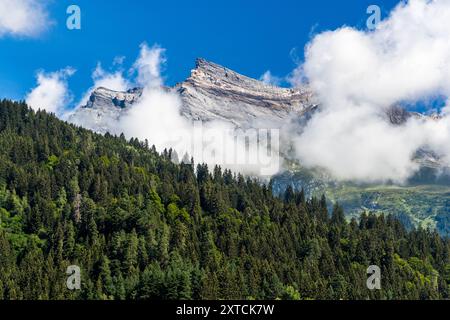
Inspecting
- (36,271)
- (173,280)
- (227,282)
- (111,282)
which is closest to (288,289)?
(227,282)

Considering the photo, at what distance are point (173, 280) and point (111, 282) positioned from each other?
21707 mm

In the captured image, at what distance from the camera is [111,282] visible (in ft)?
629
